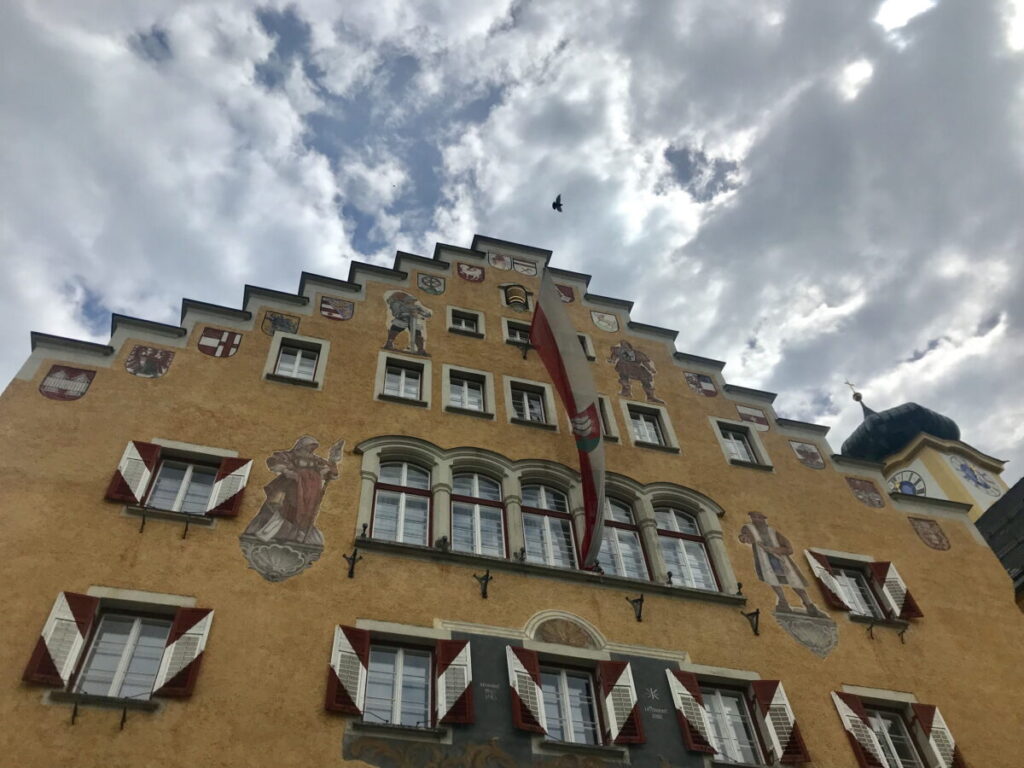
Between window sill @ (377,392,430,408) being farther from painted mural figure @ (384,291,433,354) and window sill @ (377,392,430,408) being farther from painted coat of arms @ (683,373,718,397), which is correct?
painted coat of arms @ (683,373,718,397)

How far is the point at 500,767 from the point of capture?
33.1 feet

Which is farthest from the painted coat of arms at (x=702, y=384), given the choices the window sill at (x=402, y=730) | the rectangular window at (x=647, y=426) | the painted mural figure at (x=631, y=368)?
the window sill at (x=402, y=730)

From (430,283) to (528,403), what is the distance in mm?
4353

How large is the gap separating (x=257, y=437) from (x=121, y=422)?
2072 mm

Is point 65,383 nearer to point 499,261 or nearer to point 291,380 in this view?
point 291,380

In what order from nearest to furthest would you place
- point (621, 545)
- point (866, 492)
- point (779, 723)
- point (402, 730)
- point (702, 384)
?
point (402, 730)
point (779, 723)
point (621, 545)
point (866, 492)
point (702, 384)

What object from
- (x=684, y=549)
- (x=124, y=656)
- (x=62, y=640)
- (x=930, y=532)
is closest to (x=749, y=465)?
(x=684, y=549)

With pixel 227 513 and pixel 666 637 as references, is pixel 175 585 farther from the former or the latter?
pixel 666 637

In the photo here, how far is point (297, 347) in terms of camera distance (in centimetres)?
1669

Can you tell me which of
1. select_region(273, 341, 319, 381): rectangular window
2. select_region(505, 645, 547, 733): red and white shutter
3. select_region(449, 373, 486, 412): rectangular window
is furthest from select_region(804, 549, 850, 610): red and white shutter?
select_region(273, 341, 319, 381): rectangular window

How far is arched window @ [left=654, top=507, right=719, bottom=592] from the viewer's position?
1419cm

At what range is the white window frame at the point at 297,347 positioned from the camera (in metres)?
15.4

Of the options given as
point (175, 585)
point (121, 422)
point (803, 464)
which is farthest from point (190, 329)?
point (803, 464)

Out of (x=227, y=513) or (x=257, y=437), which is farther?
(x=257, y=437)
